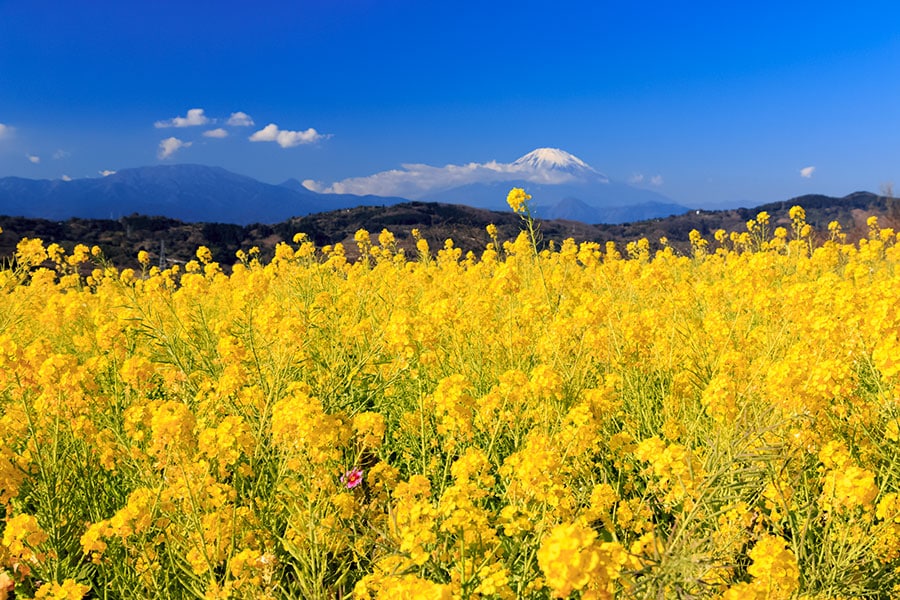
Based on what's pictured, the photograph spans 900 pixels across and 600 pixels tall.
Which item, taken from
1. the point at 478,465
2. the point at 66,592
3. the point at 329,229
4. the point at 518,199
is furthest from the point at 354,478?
the point at 329,229

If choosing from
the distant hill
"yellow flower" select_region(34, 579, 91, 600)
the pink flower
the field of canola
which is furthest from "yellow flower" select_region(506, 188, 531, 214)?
the distant hill

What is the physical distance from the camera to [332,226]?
2945 cm

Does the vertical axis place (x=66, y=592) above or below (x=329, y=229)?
below

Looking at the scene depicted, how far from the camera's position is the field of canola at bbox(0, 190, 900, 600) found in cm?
171

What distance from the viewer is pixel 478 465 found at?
6.94 feet

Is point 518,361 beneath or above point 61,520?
above

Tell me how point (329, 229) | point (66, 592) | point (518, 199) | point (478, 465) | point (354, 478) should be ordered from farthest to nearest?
point (329, 229) → point (518, 199) → point (354, 478) → point (478, 465) → point (66, 592)

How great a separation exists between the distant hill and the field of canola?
11.8 meters

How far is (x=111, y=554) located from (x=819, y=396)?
2.87 metres

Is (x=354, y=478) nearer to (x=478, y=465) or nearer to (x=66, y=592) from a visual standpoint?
(x=478, y=465)

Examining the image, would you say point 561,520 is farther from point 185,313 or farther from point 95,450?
point 185,313

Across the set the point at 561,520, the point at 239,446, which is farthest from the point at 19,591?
the point at 561,520

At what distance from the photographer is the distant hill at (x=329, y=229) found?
22.7 meters

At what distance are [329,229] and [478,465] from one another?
27.6 metres
